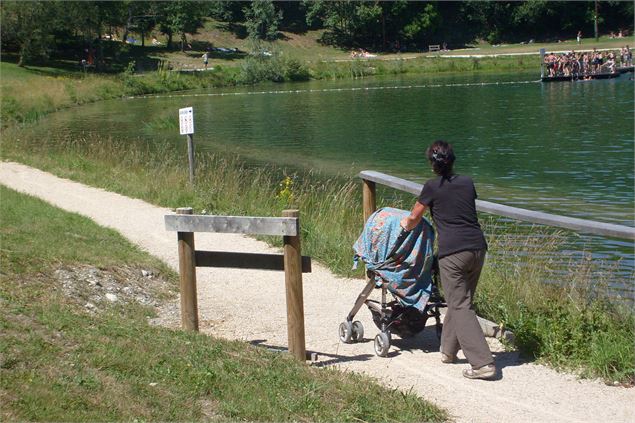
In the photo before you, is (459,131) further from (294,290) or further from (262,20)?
(262,20)

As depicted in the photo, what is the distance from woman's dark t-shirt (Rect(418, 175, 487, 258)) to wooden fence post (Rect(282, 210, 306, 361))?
1209mm

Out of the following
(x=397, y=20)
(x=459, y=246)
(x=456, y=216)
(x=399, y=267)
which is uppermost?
(x=397, y=20)

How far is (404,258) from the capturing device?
333 inches

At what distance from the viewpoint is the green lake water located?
2345cm

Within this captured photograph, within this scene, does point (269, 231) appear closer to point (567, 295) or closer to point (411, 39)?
point (567, 295)

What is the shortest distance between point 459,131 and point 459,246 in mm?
29919

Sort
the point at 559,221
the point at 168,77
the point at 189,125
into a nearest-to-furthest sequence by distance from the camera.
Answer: the point at 559,221 → the point at 189,125 → the point at 168,77

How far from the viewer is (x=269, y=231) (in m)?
8.30

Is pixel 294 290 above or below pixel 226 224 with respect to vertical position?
below

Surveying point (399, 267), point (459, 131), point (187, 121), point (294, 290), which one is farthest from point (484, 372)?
point (459, 131)

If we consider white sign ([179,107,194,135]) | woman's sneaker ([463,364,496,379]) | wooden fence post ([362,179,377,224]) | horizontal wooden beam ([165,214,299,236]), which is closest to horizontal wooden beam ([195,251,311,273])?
horizontal wooden beam ([165,214,299,236])

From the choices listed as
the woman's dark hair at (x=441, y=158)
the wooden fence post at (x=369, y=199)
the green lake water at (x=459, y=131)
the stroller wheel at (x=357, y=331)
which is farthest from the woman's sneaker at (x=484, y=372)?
the green lake water at (x=459, y=131)

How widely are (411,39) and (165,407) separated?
10823 cm

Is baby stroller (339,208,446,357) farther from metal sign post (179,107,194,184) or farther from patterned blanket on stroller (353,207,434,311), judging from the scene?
metal sign post (179,107,194,184)
